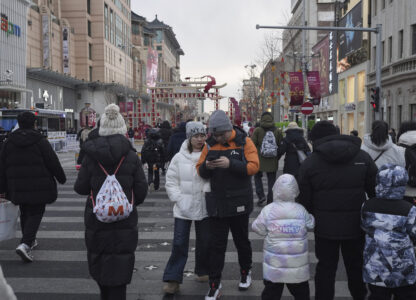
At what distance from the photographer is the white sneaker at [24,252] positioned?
6.10 m

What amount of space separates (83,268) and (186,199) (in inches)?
74.5

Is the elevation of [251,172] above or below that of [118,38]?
below

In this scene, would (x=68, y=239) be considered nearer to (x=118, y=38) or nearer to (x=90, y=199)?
(x=90, y=199)

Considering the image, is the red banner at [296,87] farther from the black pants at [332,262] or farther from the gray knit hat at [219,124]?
the black pants at [332,262]

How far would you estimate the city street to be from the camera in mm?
5074

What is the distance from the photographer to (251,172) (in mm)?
4676

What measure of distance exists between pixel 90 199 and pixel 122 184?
0.33 meters

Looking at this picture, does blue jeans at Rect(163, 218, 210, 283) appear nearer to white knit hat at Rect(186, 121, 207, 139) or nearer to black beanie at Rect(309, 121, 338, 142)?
white knit hat at Rect(186, 121, 207, 139)

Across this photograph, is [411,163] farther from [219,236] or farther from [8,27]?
[8,27]

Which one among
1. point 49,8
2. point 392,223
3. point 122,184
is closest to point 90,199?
point 122,184

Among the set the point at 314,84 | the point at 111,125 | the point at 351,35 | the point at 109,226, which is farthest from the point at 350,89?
the point at 109,226

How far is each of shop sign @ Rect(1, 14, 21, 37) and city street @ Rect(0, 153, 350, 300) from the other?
110 feet

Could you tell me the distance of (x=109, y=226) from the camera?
4016mm

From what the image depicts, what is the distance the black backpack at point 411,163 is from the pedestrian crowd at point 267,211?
0.04 metres
